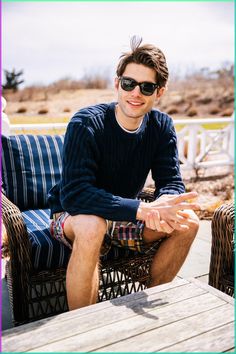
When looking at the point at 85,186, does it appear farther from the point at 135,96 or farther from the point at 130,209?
the point at 135,96

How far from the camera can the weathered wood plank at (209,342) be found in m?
1.34

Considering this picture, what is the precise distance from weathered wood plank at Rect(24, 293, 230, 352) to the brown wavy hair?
123 centimetres

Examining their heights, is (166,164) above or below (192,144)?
above

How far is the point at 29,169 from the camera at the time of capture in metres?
2.79

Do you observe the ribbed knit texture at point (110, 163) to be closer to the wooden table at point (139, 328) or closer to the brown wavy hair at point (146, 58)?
the brown wavy hair at point (146, 58)

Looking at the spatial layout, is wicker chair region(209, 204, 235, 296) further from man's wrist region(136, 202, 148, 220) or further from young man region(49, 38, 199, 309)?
man's wrist region(136, 202, 148, 220)

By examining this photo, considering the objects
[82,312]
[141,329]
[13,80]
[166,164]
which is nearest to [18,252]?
[82,312]

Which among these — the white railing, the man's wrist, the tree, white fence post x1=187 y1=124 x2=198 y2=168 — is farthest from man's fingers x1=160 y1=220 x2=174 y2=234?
the tree

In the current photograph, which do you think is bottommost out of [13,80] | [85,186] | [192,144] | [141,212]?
[192,144]

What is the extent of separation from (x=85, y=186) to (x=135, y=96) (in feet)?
1.90

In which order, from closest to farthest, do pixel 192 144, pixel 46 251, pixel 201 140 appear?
pixel 46 251, pixel 192 144, pixel 201 140

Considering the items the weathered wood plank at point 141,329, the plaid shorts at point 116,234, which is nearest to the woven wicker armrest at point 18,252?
the plaid shorts at point 116,234

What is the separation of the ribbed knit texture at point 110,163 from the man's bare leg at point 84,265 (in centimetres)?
9

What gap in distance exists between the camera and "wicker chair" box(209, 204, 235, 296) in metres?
2.13
